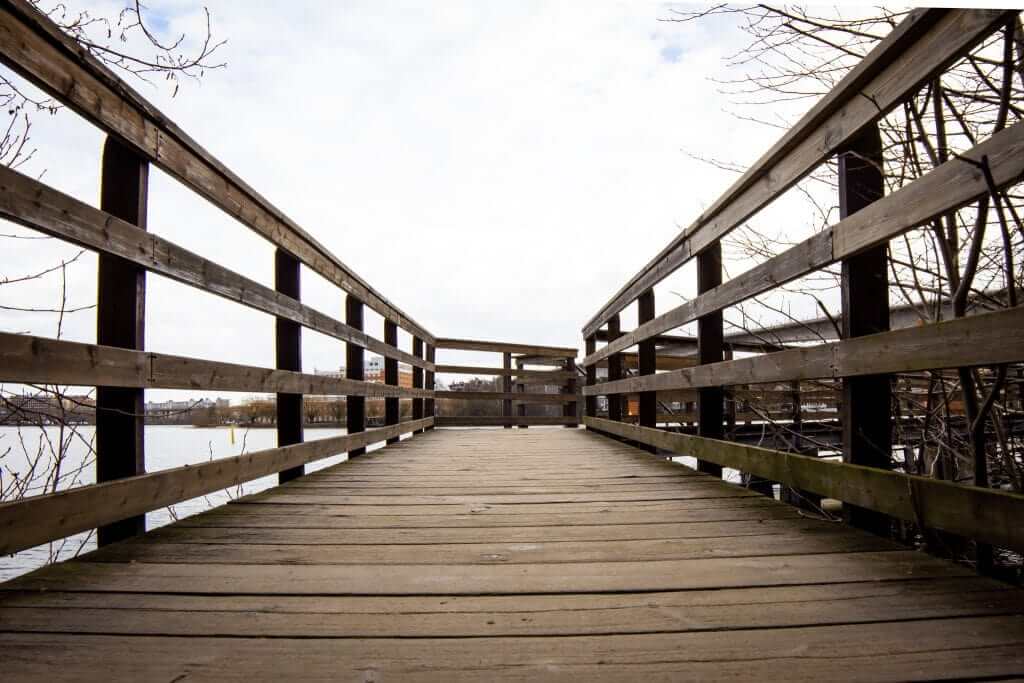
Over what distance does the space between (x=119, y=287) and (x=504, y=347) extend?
688 cm

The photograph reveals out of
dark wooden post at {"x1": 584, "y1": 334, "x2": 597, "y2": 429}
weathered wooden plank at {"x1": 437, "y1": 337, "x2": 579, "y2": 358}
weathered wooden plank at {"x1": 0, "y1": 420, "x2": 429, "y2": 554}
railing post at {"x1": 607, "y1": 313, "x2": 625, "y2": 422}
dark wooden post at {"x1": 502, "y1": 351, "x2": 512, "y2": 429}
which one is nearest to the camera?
weathered wooden plank at {"x1": 0, "y1": 420, "x2": 429, "y2": 554}

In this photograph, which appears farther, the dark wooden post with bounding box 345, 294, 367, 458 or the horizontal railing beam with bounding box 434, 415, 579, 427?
the horizontal railing beam with bounding box 434, 415, 579, 427

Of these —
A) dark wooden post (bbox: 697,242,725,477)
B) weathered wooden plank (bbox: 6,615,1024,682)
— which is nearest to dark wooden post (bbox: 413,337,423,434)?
dark wooden post (bbox: 697,242,725,477)

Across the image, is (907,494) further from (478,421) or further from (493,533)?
(478,421)

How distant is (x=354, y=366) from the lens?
12.7 ft

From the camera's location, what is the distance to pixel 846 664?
969 mm

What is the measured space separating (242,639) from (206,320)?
2326 millimetres

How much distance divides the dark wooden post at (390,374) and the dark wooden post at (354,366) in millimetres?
917

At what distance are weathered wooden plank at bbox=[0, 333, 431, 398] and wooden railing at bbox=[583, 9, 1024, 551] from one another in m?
2.00

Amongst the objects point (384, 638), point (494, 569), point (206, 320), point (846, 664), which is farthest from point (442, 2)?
point (846, 664)

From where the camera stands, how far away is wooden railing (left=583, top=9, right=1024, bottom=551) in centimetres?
117

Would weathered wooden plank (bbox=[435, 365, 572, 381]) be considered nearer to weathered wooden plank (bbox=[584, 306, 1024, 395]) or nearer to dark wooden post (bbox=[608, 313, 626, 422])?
dark wooden post (bbox=[608, 313, 626, 422])

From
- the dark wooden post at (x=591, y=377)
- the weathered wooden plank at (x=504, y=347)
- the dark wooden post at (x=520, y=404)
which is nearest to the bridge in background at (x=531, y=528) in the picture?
the dark wooden post at (x=591, y=377)

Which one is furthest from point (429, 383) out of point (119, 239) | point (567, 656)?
point (567, 656)
